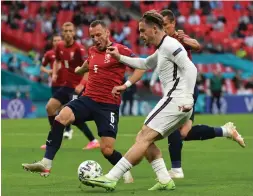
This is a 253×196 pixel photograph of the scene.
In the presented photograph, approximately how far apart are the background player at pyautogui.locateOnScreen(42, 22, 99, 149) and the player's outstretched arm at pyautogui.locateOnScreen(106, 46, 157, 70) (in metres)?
5.74

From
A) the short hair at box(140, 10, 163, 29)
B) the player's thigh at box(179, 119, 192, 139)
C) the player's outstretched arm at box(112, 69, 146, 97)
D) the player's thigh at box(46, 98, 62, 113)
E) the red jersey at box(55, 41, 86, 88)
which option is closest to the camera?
the short hair at box(140, 10, 163, 29)

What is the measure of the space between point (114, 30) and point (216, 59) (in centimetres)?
536

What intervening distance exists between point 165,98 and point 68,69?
23.2ft

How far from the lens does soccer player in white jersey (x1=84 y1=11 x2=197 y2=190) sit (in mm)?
8242

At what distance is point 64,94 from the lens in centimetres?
1527

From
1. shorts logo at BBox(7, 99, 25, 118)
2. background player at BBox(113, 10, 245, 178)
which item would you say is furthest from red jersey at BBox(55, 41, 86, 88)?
shorts logo at BBox(7, 99, 25, 118)

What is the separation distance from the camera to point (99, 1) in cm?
3841

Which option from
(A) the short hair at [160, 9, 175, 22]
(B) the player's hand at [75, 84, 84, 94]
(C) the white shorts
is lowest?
(C) the white shorts

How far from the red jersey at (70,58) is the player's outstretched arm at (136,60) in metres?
5.72

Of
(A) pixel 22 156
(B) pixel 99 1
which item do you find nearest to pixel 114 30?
(B) pixel 99 1

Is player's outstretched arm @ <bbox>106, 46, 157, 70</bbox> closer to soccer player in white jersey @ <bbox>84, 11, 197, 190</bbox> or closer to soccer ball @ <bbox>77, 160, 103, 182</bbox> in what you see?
soccer player in white jersey @ <bbox>84, 11, 197, 190</bbox>

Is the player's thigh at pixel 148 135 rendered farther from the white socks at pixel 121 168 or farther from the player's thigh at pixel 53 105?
the player's thigh at pixel 53 105

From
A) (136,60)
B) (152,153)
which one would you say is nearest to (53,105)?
(136,60)

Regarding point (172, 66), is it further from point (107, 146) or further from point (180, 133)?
point (180, 133)
